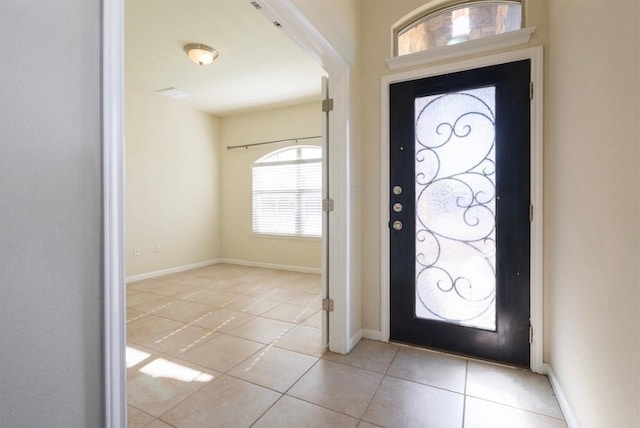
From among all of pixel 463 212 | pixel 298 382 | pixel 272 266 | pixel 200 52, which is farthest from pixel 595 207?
pixel 272 266

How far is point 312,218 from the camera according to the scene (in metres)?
5.06

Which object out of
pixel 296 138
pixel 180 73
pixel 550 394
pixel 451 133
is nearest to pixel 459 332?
pixel 550 394

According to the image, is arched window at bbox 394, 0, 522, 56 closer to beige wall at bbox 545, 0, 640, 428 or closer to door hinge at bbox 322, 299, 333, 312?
beige wall at bbox 545, 0, 640, 428

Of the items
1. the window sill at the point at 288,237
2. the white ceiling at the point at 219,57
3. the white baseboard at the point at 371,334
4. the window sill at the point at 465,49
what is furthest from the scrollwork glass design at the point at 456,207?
the window sill at the point at 288,237

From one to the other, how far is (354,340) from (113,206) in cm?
204

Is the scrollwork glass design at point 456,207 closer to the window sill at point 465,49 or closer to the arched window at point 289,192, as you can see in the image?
the window sill at point 465,49

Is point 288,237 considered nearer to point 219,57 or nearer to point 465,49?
point 219,57

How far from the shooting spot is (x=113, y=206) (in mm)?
809

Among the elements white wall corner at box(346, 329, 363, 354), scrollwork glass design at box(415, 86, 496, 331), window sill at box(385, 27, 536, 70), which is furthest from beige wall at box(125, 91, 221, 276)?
scrollwork glass design at box(415, 86, 496, 331)

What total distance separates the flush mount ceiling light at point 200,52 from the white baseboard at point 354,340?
10.5ft

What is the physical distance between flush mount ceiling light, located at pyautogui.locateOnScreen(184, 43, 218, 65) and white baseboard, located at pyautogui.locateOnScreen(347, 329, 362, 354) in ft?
10.5

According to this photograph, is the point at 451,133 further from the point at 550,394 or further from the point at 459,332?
the point at 550,394

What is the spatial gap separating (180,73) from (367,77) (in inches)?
106

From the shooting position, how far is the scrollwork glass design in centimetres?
213
